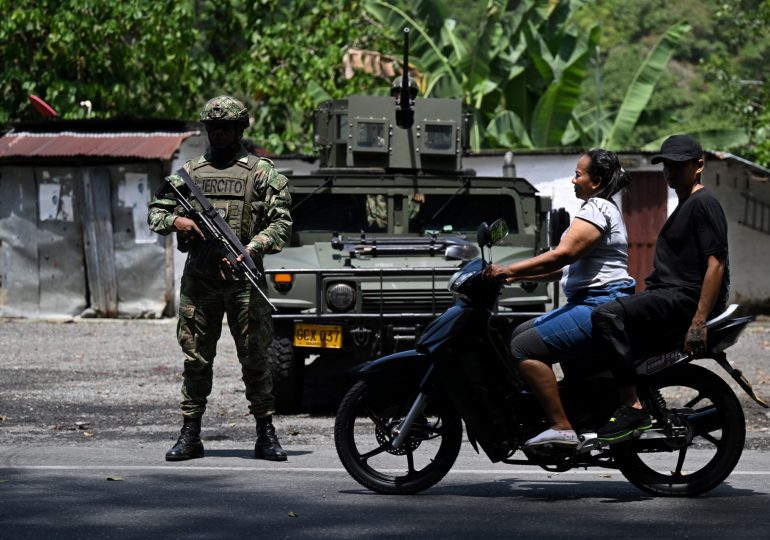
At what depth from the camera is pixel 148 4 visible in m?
21.2

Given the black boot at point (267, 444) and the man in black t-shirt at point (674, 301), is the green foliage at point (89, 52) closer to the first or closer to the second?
the black boot at point (267, 444)

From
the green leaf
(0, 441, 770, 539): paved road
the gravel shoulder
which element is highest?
the green leaf

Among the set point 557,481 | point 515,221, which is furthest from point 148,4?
point 557,481

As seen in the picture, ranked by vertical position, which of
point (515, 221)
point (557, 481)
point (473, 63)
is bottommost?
point (557, 481)

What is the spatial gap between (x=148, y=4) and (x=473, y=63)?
523 cm

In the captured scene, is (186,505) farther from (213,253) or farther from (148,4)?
(148,4)

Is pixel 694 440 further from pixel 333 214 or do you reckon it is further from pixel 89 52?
pixel 89 52

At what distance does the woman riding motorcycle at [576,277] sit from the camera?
5.93 m

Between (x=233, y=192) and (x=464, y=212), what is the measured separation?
3964 millimetres

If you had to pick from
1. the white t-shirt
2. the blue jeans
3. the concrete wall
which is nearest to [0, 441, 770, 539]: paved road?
the blue jeans

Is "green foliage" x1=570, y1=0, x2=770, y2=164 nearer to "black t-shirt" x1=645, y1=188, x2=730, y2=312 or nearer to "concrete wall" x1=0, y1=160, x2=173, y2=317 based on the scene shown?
"concrete wall" x1=0, y1=160, x2=173, y2=317

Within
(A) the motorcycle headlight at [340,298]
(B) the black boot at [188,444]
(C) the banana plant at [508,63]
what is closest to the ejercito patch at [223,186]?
(B) the black boot at [188,444]

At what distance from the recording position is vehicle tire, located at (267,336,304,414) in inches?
379

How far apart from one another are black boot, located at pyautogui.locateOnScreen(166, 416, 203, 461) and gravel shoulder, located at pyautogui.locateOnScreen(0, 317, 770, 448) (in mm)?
1010
